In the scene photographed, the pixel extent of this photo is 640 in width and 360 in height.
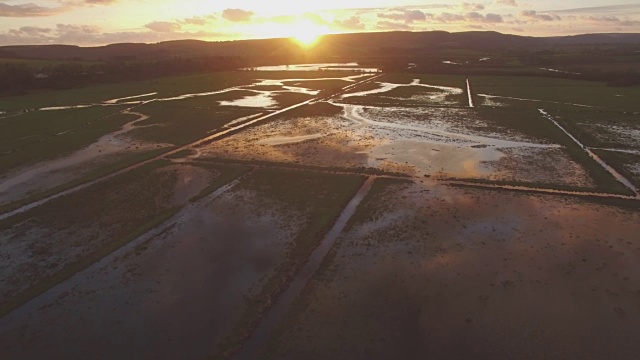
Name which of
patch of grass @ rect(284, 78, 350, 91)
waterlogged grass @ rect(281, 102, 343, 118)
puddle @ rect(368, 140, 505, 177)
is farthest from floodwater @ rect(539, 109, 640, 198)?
patch of grass @ rect(284, 78, 350, 91)

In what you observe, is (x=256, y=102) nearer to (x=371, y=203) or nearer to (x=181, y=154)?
(x=181, y=154)

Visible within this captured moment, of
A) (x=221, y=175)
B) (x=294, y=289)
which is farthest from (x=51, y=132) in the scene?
(x=294, y=289)

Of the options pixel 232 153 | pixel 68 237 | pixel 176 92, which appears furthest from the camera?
pixel 176 92

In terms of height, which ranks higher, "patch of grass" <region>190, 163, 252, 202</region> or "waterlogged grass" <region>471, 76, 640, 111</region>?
"waterlogged grass" <region>471, 76, 640, 111</region>

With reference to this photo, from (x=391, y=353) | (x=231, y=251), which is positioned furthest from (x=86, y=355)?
(x=391, y=353)

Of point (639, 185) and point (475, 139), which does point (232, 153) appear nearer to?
point (475, 139)

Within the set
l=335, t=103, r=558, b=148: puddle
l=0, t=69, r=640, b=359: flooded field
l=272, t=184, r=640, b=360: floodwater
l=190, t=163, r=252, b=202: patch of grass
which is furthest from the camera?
l=335, t=103, r=558, b=148: puddle

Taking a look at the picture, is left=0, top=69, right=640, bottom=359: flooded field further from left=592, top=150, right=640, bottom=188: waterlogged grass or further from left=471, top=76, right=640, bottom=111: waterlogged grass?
left=471, top=76, right=640, bottom=111: waterlogged grass
